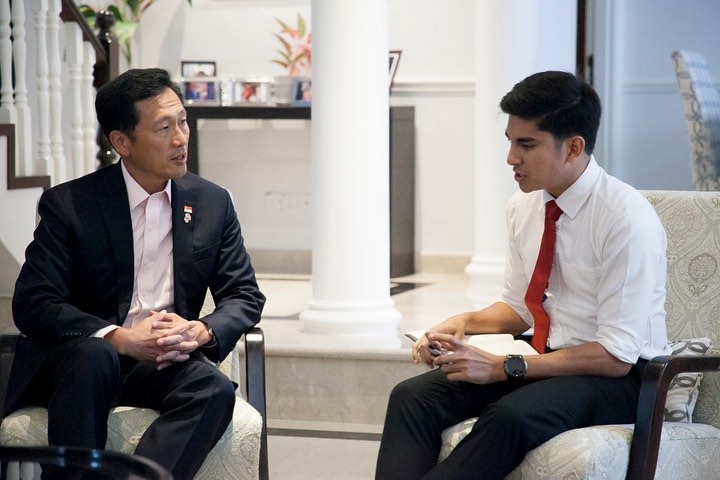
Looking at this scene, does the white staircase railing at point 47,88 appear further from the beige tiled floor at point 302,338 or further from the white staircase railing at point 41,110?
the beige tiled floor at point 302,338

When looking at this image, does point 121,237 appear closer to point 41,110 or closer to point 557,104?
point 557,104

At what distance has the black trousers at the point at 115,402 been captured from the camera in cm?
243

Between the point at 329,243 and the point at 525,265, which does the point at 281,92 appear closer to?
the point at 329,243

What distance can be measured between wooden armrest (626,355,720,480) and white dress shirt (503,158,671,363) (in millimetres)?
96

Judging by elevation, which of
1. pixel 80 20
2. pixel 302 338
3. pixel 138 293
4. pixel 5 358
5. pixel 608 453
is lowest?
pixel 302 338

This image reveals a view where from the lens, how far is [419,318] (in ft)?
15.4

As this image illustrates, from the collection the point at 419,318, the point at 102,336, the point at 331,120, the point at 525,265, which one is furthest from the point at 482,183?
the point at 102,336

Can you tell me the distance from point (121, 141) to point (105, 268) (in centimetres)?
32

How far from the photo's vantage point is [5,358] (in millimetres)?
2684

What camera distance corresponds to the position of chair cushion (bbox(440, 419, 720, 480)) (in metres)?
2.27

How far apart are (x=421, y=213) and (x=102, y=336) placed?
12.2ft

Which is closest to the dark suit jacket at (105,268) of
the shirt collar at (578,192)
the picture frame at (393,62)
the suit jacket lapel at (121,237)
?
the suit jacket lapel at (121,237)

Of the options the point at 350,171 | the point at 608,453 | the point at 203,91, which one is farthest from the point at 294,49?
the point at 608,453

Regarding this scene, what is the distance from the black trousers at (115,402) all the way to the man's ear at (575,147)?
3.00 ft
